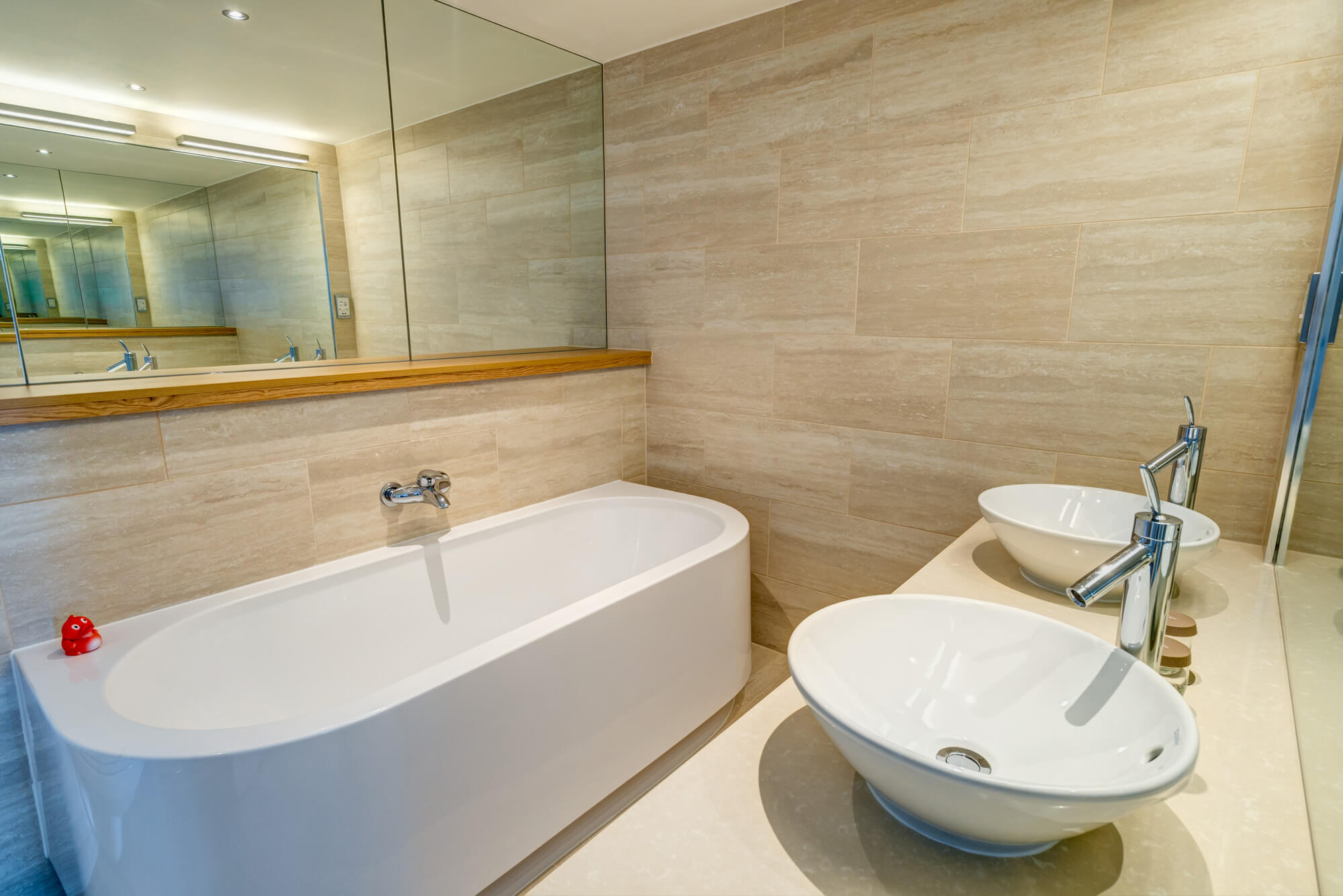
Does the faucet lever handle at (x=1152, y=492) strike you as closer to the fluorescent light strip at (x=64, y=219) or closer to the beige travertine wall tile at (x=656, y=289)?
the beige travertine wall tile at (x=656, y=289)

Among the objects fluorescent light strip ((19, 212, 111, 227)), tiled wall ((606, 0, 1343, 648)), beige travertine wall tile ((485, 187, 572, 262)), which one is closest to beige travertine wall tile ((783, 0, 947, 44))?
tiled wall ((606, 0, 1343, 648))

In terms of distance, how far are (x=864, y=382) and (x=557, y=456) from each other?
116 centimetres

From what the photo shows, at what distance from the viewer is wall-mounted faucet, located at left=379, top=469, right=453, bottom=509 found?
6.69 feet

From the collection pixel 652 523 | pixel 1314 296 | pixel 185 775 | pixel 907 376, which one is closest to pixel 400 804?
pixel 185 775

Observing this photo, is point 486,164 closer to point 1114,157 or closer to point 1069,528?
point 1114,157

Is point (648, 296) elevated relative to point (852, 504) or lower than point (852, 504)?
elevated

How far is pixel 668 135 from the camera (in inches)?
103

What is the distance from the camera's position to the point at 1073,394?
72.2 inches

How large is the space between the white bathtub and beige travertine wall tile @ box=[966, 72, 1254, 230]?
1297 millimetres

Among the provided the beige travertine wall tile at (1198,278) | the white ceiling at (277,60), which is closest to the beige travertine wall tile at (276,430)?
the white ceiling at (277,60)

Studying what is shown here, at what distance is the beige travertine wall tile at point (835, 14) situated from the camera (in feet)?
6.53

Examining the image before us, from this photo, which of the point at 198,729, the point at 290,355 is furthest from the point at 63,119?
the point at 198,729

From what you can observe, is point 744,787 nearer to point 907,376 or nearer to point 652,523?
point 907,376

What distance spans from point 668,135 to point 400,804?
2.38 m
